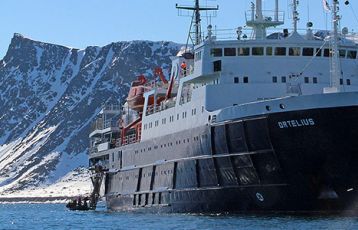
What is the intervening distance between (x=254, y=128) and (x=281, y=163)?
2.09 m

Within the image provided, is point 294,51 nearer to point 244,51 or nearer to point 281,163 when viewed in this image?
point 244,51

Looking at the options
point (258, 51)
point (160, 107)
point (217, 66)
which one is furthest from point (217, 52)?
point (160, 107)

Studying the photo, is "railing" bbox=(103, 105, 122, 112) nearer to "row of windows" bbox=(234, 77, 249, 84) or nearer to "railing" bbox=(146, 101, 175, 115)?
"railing" bbox=(146, 101, 175, 115)

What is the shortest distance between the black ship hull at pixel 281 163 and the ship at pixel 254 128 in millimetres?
45

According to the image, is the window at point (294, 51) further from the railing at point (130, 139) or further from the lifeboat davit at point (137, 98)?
the lifeboat davit at point (137, 98)

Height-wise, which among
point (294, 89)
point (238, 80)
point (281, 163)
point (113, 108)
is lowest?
point (281, 163)

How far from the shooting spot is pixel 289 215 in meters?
43.5

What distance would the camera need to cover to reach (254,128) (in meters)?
43.7

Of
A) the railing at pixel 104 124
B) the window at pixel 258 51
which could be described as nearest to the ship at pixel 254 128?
the window at pixel 258 51

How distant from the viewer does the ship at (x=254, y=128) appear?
42.0m

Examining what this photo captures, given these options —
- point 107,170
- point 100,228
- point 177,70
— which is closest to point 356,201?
point 100,228

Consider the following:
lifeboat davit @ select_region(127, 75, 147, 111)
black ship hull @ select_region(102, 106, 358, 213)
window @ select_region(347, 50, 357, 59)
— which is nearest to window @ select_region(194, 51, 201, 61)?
black ship hull @ select_region(102, 106, 358, 213)

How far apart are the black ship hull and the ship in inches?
1.8

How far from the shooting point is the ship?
42031mm
